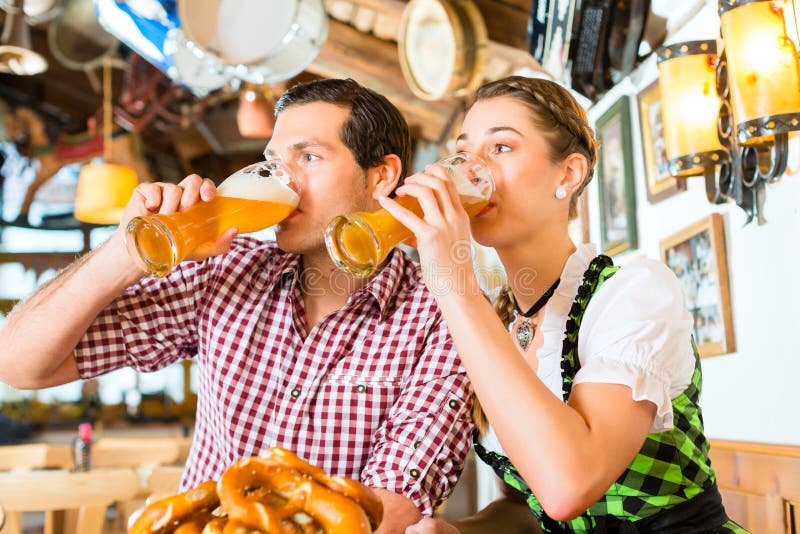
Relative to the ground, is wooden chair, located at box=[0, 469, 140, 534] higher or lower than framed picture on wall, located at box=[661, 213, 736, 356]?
lower

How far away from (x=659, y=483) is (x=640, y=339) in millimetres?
286

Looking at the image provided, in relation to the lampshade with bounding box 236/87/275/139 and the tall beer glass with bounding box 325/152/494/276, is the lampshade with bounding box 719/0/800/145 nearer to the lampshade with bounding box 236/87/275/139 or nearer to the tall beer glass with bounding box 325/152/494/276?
the tall beer glass with bounding box 325/152/494/276

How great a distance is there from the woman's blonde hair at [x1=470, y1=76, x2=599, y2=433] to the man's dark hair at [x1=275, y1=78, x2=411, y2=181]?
0.27 metres

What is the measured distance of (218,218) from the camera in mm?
1245

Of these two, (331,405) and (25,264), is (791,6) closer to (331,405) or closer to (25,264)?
(331,405)

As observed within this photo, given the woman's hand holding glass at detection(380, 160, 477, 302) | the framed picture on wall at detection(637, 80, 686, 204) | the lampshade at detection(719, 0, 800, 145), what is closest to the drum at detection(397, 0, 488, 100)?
the framed picture on wall at detection(637, 80, 686, 204)

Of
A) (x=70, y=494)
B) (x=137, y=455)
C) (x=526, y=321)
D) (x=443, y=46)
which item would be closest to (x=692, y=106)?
(x=526, y=321)

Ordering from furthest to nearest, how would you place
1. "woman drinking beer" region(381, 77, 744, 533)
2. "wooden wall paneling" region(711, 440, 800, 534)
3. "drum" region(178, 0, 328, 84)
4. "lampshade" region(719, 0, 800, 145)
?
"drum" region(178, 0, 328, 84), "wooden wall paneling" region(711, 440, 800, 534), "lampshade" region(719, 0, 800, 145), "woman drinking beer" region(381, 77, 744, 533)

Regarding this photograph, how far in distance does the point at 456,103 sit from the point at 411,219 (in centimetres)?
373

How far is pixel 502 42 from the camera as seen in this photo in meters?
3.63

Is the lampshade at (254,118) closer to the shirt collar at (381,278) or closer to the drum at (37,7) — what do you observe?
the drum at (37,7)

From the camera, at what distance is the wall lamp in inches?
63.7

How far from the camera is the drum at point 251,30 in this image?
261 cm

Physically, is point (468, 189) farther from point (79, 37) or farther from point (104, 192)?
point (79, 37)
